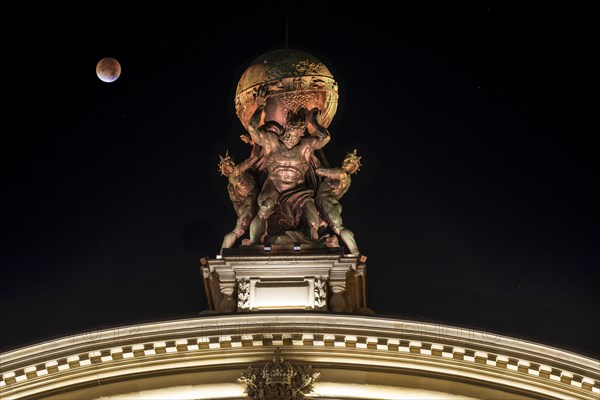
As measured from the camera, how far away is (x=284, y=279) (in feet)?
115

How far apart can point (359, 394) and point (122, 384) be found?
13.1ft

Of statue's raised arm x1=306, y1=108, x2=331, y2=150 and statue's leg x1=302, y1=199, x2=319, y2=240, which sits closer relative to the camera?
statue's leg x1=302, y1=199, x2=319, y2=240

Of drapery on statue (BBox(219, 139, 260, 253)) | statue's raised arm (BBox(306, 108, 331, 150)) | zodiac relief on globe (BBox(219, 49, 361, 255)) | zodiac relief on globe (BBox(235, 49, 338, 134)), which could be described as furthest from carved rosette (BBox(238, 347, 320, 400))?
zodiac relief on globe (BBox(235, 49, 338, 134))

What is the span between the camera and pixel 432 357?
33875 millimetres

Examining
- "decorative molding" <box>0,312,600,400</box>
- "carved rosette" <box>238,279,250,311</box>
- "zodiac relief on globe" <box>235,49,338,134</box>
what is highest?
"zodiac relief on globe" <box>235,49,338,134</box>

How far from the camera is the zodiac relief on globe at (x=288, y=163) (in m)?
36.7

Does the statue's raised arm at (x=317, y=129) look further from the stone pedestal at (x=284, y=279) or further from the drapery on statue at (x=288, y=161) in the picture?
the stone pedestal at (x=284, y=279)

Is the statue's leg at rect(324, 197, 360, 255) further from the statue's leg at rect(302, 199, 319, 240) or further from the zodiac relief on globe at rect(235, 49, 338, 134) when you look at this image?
the zodiac relief on globe at rect(235, 49, 338, 134)

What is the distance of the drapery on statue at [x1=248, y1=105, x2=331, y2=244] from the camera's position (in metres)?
36.9

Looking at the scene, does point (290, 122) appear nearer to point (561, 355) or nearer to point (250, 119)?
point (250, 119)

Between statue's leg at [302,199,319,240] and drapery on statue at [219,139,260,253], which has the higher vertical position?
drapery on statue at [219,139,260,253]

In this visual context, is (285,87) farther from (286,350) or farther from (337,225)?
(286,350)

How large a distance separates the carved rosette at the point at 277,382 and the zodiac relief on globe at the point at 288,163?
9.97 ft

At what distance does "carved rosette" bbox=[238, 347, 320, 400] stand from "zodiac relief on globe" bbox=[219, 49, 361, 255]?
3.04m
